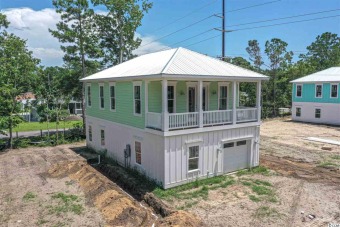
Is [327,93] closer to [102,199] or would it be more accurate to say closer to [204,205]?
[204,205]

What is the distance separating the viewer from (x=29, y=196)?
11516 millimetres

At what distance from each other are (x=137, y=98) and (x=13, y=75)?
12829mm

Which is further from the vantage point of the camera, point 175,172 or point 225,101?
point 225,101

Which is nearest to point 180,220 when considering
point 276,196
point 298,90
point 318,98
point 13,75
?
point 276,196

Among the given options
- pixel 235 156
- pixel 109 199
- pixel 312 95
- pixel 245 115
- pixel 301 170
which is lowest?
pixel 301 170

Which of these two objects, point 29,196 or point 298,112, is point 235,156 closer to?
point 29,196

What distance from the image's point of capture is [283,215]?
378 inches

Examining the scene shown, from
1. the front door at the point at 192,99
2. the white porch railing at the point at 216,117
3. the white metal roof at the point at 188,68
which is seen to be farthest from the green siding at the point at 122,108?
the white porch railing at the point at 216,117

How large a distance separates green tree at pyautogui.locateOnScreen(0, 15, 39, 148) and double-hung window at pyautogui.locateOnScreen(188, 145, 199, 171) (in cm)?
1490

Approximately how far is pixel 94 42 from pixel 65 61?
3.42 m

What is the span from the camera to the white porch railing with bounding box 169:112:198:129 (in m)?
12.0

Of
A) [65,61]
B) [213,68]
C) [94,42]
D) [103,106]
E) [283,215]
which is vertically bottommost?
[283,215]

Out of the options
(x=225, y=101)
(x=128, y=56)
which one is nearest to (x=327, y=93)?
(x=225, y=101)

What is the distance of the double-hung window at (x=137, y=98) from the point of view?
1371cm
